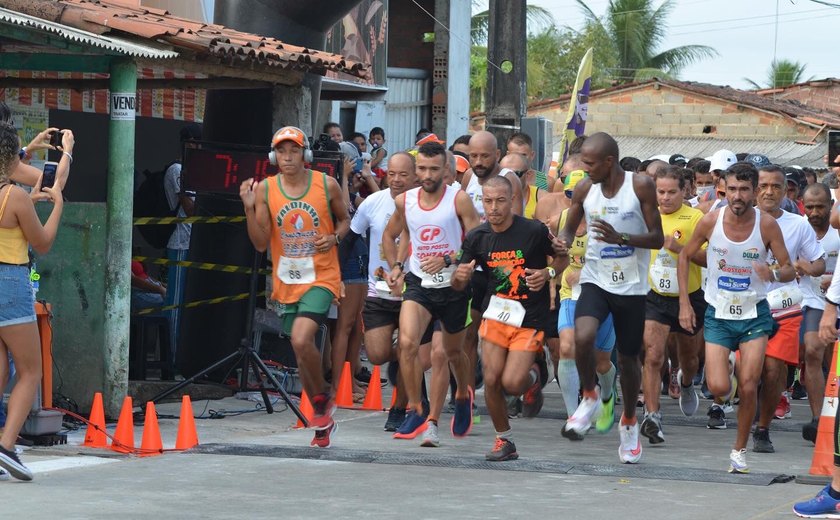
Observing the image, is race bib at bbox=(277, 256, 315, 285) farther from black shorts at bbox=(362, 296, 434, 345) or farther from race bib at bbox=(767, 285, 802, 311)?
race bib at bbox=(767, 285, 802, 311)

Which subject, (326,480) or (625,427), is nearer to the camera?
(326,480)

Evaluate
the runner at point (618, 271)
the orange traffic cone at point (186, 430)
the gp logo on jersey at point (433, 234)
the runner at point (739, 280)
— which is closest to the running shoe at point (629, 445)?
the runner at point (618, 271)

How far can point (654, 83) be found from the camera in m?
41.1

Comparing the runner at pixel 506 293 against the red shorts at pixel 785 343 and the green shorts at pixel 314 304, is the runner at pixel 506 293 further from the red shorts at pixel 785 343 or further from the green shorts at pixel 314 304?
the red shorts at pixel 785 343

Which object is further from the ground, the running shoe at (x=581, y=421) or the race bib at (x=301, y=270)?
the race bib at (x=301, y=270)

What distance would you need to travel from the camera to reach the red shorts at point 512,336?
391 inches

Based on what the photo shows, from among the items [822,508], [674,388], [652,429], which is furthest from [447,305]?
[674,388]

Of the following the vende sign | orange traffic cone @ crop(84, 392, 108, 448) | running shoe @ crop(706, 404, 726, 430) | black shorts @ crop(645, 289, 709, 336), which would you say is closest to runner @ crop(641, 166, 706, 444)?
black shorts @ crop(645, 289, 709, 336)

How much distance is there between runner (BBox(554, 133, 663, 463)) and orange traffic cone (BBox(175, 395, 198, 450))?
2.54m

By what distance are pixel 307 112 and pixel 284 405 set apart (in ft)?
8.37

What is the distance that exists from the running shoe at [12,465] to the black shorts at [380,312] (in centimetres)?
382

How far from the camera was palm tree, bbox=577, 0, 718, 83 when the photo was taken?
60.5 m

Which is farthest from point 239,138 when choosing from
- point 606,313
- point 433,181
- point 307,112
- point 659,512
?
point 659,512

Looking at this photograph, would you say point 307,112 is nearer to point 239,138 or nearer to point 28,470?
point 239,138
